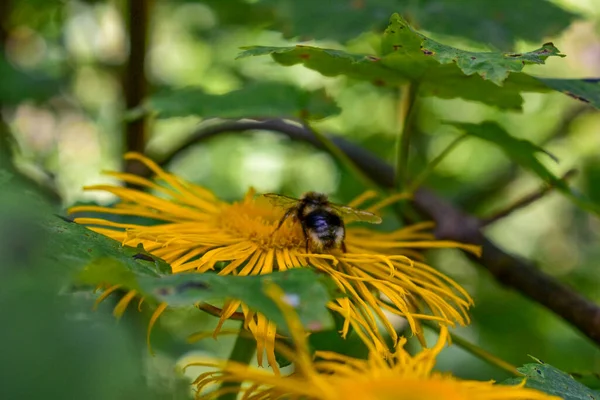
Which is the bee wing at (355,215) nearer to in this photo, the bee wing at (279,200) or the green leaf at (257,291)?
the bee wing at (279,200)

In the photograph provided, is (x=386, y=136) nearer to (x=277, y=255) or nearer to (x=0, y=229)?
(x=277, y=255)

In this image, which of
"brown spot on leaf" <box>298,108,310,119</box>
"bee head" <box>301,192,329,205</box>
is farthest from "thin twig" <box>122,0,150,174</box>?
"bee head" <box>301,192,329,205</box>

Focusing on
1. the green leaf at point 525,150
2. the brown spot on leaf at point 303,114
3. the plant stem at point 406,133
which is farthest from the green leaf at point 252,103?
the green leaf at point 525,150

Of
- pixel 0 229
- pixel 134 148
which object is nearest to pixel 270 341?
pixel 0 229

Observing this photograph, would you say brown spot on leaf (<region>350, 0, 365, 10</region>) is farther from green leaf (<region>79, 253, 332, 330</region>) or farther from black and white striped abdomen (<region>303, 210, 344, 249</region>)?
green leaf (<region>79, 253, 332, 330</region>)

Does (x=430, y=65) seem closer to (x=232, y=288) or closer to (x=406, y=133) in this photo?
(x=406, y=133)
